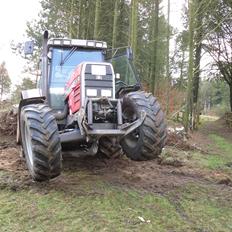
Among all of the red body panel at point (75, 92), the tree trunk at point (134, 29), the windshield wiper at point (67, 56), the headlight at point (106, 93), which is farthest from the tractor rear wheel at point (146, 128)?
the tree trunk at point (134, 29)

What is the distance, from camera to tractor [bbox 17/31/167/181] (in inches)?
246

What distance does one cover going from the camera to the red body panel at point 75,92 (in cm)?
704

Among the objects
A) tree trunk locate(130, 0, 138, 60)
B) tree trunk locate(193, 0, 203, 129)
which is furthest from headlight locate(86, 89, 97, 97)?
Answer: tree trunk locate(193, 0, 203, 129)

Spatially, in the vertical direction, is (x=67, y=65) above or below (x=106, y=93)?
above

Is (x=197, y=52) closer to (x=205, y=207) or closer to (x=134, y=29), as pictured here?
(x=134, y=29)

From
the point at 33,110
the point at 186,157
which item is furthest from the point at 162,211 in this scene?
the point at 186,157

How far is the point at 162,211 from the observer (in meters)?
5.59

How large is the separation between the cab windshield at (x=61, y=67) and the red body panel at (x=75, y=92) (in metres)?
0.54

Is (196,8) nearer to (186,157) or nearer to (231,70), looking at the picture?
(186,157)

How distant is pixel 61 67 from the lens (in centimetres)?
844

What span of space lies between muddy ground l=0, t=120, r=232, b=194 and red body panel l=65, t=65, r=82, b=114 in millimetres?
1152

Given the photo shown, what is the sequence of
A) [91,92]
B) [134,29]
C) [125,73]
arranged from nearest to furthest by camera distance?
[91,92]
[125,73]
[134,29]

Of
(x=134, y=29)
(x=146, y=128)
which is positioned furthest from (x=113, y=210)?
(x=134, y=29)

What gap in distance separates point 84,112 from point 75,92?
79 cm
